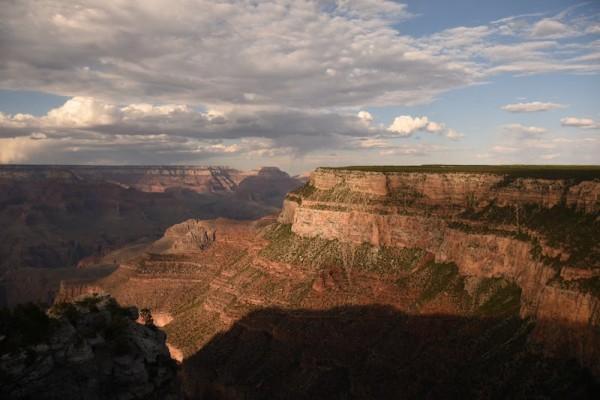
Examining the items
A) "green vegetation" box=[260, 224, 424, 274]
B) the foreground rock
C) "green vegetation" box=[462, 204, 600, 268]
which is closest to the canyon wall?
"green vegetation" box=[462, 204, 600, 268]

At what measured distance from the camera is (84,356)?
44.4 metres

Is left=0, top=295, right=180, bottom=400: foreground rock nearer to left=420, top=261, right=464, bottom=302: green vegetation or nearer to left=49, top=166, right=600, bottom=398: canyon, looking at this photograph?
left=49, top=166, right=600, bottom=398: canyon

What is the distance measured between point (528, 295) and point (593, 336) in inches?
612

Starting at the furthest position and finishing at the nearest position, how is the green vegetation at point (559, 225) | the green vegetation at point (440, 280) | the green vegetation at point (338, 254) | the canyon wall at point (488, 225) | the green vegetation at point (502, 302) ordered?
the green vegetation at point (338, 254) → the green vegetation at point (440, 280) → the green vegetation at point (502, 302) → the green vegetation at point (559, 225) → the canyon wall at point (488, 225)

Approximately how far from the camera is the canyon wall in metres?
65.9

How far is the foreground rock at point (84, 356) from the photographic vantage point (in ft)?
132

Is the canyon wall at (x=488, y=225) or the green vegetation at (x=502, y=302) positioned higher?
the canyon wall at (x=488, y=225)

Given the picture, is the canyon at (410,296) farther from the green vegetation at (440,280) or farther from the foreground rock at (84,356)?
the foreground rock at (84,356)

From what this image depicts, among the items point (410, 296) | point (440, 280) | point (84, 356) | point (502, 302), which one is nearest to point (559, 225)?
point (502, 302)

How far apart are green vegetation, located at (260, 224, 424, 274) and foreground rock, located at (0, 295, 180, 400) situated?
2410 inches

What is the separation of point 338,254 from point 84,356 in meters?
75.6

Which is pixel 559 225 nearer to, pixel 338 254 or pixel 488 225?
pixel 488 225

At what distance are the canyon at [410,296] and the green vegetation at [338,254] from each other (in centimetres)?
34

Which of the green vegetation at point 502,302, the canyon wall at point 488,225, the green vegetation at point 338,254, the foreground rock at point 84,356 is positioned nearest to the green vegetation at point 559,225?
the canyon wall at point 488,225
